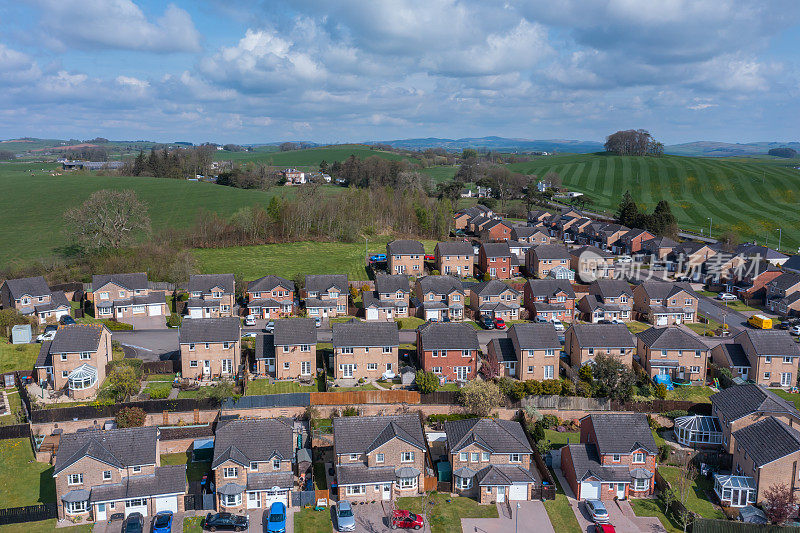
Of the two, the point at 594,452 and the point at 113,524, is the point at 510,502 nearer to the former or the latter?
the point at 594,452

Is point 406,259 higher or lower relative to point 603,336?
higher

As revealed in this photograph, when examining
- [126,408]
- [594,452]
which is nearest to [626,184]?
[594,452]

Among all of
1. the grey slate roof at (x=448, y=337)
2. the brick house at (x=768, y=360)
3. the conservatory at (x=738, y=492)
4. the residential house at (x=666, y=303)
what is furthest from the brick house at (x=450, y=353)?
the residential house at (x=666, y=303)

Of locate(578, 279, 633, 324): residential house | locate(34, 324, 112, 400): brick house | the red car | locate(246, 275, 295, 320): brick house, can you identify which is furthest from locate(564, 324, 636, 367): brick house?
locate(34, 324, 112, 400): brick house

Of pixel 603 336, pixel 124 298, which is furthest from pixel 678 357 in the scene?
pixel 124 298

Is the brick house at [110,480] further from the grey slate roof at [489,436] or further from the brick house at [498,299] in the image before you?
the brick house at [498,299]

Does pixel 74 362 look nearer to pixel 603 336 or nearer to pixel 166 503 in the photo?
pixel 166 503
